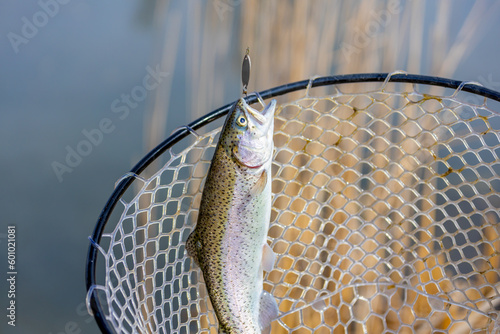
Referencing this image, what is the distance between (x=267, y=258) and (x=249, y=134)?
0.88 feet

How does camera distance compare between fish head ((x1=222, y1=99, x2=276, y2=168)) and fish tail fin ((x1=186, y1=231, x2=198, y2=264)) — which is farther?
fish tail fin ((x1=186, y1=231, x2=198, y2=264))

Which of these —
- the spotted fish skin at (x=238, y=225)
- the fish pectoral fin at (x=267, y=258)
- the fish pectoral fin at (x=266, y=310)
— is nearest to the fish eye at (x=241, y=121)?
the spotted fish skin at (x=238, y=225)

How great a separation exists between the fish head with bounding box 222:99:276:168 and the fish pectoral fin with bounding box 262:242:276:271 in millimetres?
181

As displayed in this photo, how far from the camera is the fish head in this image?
3.20 ft

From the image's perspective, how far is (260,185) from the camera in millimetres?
998

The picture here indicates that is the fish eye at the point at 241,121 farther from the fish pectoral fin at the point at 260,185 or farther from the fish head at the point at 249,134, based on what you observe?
the fish pectoral fin at the point at 260,185

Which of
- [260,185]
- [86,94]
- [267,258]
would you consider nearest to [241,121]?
[260,185]

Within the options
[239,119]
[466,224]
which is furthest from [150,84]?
[466,224]

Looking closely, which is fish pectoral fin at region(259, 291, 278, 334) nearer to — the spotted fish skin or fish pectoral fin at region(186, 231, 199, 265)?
the spotted fish skin

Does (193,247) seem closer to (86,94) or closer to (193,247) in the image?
(193,247)

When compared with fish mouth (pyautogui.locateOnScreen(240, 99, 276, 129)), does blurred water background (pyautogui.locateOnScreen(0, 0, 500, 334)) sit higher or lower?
lower

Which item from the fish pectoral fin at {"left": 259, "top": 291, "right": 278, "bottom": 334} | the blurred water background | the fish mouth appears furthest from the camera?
the blurred water background

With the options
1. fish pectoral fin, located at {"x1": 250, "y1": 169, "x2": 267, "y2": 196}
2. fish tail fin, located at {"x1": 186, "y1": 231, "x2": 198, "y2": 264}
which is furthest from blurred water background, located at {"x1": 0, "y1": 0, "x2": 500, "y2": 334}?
fish pectoral fin, located at {"x1": 250, "y1": 169, "x2": 267, "y2": 196}

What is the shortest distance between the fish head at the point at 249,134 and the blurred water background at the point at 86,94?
3.30ft
